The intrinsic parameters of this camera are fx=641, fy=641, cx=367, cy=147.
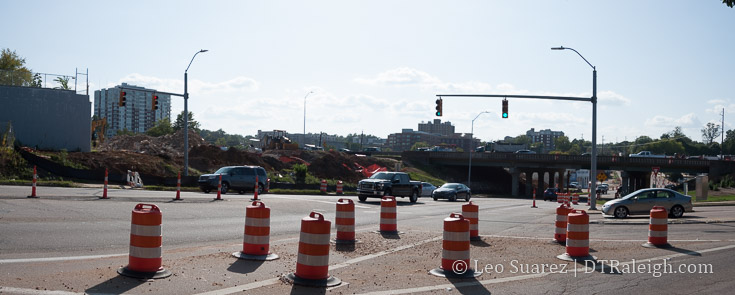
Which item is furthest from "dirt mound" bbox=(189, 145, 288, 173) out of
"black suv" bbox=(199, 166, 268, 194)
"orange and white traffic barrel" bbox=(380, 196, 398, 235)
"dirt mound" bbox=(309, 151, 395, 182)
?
"orange and white traffic barrel" bbox=(380, 196, 398, 235)

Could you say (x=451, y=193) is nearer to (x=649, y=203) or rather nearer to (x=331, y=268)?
(x=649, y=203)

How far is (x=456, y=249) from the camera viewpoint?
10.4 meters

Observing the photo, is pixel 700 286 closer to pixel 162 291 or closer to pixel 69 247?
pixel 162 291

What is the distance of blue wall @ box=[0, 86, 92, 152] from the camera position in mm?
45062

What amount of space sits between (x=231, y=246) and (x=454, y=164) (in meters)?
78.6

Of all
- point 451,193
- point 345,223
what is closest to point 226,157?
point 451,193

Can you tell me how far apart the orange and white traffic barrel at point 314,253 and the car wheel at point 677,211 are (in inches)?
856

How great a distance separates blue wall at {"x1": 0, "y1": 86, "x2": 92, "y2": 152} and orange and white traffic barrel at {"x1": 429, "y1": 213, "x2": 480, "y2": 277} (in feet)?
137

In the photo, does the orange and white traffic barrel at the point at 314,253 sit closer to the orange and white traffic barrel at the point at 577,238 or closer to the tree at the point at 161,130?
the orange and white traffic barrel at the point at 577,238

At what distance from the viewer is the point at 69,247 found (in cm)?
1160

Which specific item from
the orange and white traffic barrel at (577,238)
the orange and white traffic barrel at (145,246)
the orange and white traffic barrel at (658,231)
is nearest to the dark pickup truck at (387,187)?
the orange and white traffic barrel at (658,231)

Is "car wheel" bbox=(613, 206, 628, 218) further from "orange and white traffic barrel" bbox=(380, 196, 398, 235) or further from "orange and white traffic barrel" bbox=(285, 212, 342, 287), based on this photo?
"orange and white traffic barrel" bbox=(285, 212, 342, 287)

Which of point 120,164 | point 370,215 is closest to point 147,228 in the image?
point 370,215

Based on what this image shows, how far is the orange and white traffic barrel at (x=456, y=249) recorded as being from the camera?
10.4 m
